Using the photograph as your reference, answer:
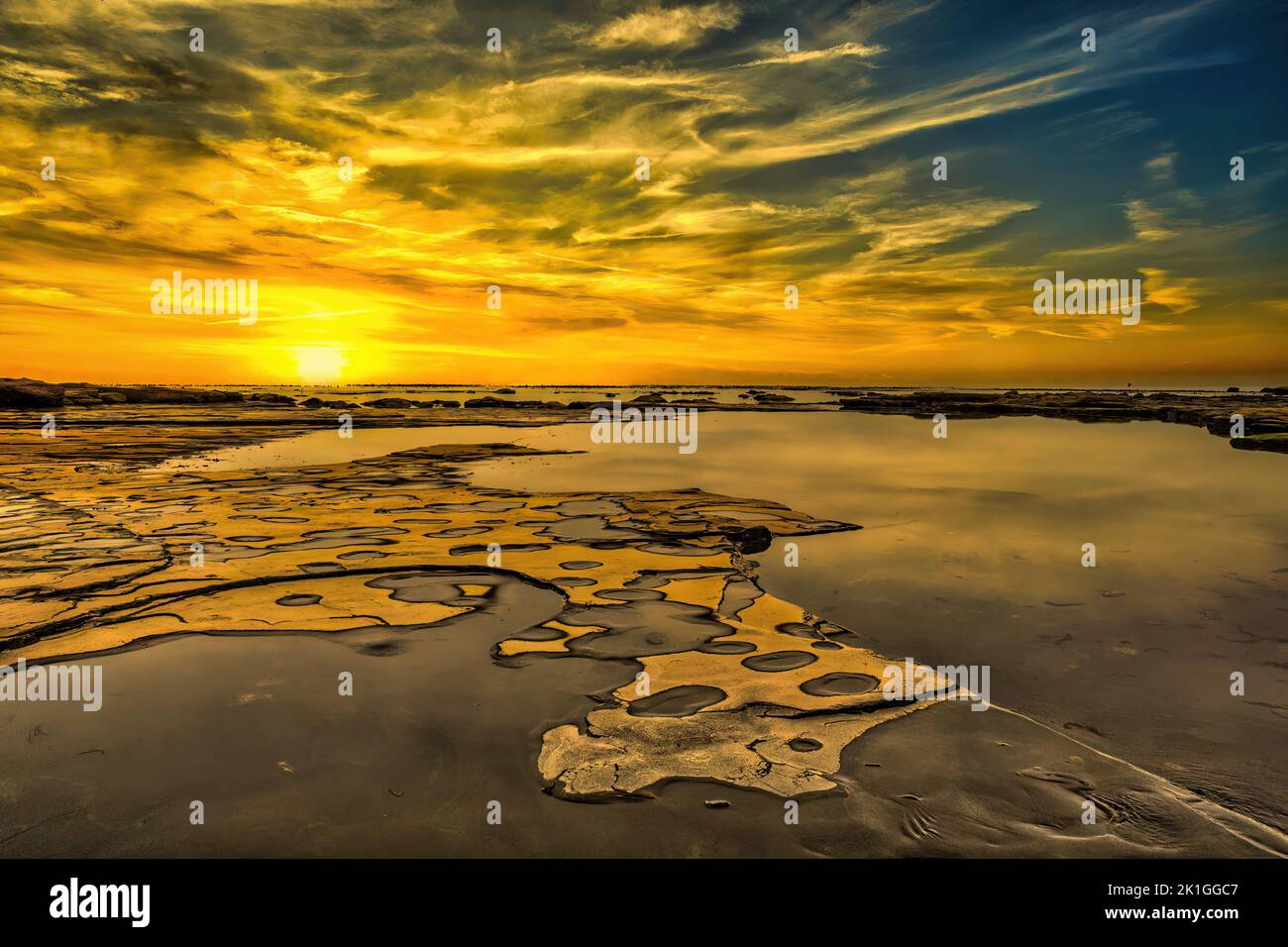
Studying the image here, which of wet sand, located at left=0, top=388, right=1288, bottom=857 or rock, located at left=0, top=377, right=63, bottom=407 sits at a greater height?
rock, located at left=0, top=377, right=63, bottom=407

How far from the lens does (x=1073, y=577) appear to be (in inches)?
296

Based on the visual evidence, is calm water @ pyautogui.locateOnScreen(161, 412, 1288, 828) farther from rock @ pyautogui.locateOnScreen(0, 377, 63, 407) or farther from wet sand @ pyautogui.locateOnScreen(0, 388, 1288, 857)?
rock @ pyautogui.locateOnScreen(0, 377, 63, 407)

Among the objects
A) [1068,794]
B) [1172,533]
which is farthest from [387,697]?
[1172,533]

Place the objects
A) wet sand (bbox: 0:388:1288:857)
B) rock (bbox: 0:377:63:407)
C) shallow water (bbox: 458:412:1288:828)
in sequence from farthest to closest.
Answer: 1. rock (bbox: 0:377:63:407)
2. shallow water (bbox: 458:412:1288:828)
3. wet sand (bbox: 0:388:1288:857)

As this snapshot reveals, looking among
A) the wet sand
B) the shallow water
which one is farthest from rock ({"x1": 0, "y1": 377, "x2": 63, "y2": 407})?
the wet sand

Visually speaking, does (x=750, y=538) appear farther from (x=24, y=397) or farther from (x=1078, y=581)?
(x=24, y=397)

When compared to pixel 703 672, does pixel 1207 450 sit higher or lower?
higher

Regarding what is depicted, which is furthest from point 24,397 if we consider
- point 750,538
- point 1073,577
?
point 1073,577

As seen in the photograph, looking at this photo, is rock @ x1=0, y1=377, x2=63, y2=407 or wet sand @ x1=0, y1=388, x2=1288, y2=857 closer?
wet sand @ x1=0, y1=388, x2=1288, y2=857

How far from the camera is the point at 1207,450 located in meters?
22.0

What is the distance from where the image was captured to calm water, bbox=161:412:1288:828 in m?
4.18
